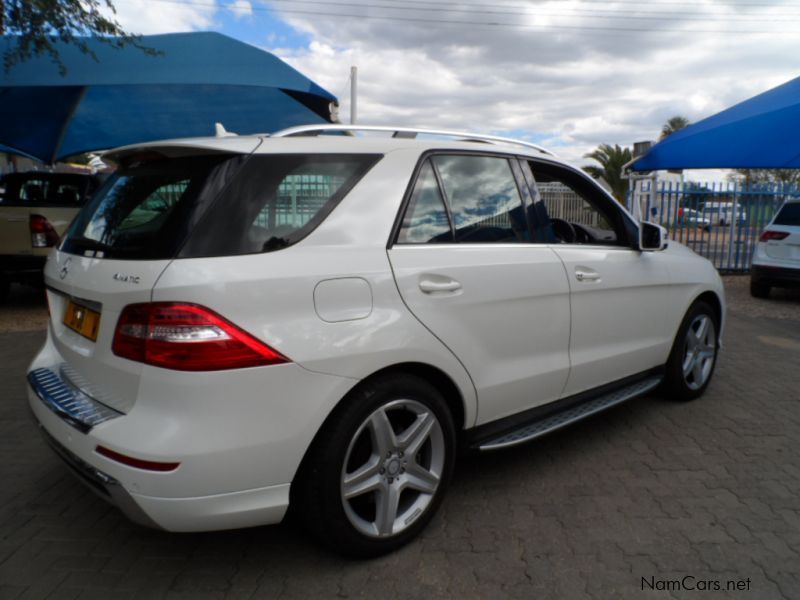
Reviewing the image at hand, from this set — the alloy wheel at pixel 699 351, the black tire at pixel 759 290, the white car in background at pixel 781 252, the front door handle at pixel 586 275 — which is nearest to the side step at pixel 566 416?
the alloy wheel at pixel 699 351

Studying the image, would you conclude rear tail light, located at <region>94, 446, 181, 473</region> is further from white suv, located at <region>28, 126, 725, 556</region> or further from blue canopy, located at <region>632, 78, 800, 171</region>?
blue canopy, located at <region>632, 78, 800, 171</region>

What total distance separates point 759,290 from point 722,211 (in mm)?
4032

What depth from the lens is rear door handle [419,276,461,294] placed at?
8.42 ft

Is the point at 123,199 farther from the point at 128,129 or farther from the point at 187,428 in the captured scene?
the point at 128,129

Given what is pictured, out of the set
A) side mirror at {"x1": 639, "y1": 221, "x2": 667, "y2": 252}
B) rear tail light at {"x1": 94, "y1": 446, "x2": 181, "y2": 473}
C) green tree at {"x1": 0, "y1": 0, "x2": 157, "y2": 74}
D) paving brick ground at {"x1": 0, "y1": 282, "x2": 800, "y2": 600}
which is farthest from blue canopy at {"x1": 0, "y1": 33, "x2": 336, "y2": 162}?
rear tail light at {"x1": 94, "y1": 446, "x2": 181, "y2": 473}

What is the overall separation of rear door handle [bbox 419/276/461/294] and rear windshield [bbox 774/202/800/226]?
8.69 metres

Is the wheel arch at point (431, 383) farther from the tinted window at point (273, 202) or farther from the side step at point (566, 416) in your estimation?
the tinted window at point (273, 202)

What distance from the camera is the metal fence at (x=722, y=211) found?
13047 mm

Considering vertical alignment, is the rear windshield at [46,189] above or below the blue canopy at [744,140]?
below

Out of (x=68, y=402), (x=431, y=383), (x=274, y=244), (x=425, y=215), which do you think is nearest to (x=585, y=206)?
(x=425, y=215)

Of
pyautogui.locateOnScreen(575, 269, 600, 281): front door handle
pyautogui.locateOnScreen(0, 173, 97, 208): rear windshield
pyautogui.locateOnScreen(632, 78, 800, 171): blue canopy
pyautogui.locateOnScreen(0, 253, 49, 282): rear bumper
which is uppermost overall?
pyautogui.locateOnScreen(632, 78, 800, 171): blue canopy

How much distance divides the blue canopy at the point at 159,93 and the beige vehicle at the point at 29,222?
4.91 feet

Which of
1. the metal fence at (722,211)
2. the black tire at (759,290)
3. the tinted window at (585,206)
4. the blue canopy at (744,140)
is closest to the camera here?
the tinted window at (585,206)

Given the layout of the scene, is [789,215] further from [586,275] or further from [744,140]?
[586,275]
